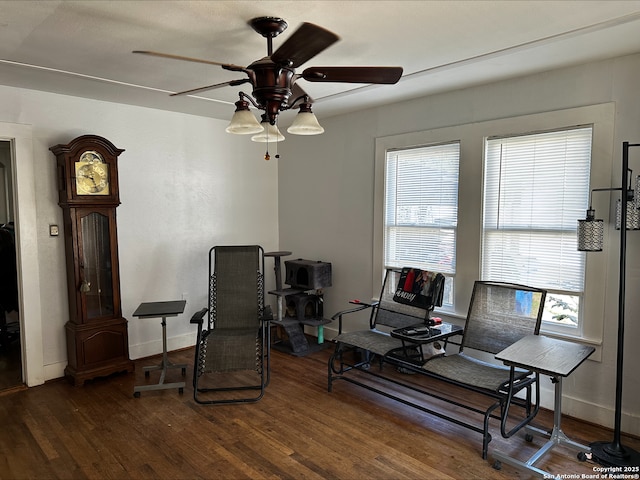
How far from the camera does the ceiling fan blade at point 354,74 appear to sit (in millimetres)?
2107

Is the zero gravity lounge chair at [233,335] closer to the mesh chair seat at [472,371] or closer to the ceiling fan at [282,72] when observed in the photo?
the mesh chair seat at [472,371]

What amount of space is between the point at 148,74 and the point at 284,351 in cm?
298

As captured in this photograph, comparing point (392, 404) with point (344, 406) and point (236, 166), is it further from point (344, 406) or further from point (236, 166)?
point (236, 166)

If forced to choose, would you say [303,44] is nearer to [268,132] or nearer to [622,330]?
[268,132]

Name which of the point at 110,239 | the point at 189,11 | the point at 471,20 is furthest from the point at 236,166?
the point at 471,20

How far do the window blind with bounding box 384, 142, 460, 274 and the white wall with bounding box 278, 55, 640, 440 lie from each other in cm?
20

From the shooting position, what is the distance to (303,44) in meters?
1.82

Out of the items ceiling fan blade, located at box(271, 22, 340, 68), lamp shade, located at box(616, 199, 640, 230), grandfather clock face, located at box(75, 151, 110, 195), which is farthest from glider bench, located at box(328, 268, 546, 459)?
grandfather clock face, located at box(75, 151, 110, 195)

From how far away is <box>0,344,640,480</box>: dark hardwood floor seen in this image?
255 cm

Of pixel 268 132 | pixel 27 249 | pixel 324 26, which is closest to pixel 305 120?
Result: pixel 268 132

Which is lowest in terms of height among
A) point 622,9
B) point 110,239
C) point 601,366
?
point 601,366

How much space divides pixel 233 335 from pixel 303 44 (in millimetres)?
2699

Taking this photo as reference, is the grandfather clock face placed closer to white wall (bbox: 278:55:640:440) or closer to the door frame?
the door frame

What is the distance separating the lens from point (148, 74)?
10.7 ft
